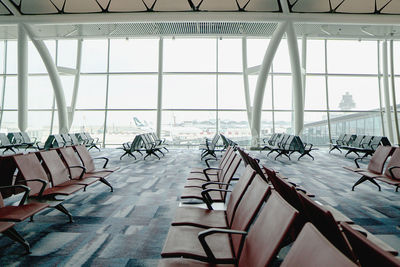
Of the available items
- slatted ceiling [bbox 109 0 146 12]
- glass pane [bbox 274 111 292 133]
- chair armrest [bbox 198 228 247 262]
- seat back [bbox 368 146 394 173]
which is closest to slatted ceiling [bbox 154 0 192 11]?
slatted ceiling [bbox 109 0 146 12]

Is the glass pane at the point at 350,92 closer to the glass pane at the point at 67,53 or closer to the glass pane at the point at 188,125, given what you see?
the glass pane at the point at 188,125

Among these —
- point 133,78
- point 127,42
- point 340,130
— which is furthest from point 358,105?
point 127,42

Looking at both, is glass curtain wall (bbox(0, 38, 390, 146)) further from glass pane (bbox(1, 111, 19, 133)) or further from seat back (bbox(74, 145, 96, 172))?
seat back (bbox(74, 145, 96, 172))

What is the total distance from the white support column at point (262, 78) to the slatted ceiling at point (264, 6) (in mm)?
733

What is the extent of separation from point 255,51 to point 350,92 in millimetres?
5226

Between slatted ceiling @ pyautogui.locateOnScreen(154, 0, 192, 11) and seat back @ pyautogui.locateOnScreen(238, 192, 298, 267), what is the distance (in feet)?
31.6

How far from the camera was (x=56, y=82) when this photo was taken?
37.4 ft

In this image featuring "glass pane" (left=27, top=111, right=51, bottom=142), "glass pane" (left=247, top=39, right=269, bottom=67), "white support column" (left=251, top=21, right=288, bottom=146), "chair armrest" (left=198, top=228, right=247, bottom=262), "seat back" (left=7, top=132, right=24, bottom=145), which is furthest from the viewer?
"glass pane" (left=247, top=39, right=269, bottom=67)

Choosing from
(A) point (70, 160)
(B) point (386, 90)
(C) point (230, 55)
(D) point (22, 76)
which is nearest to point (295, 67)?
(C) point (230, 55)

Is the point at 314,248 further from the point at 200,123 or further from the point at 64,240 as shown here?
the point at 200,123

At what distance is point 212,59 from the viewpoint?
11938mm

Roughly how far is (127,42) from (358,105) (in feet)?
40.7

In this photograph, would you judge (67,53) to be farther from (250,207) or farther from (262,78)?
(250,207)

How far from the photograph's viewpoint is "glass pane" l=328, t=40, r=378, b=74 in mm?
11781
